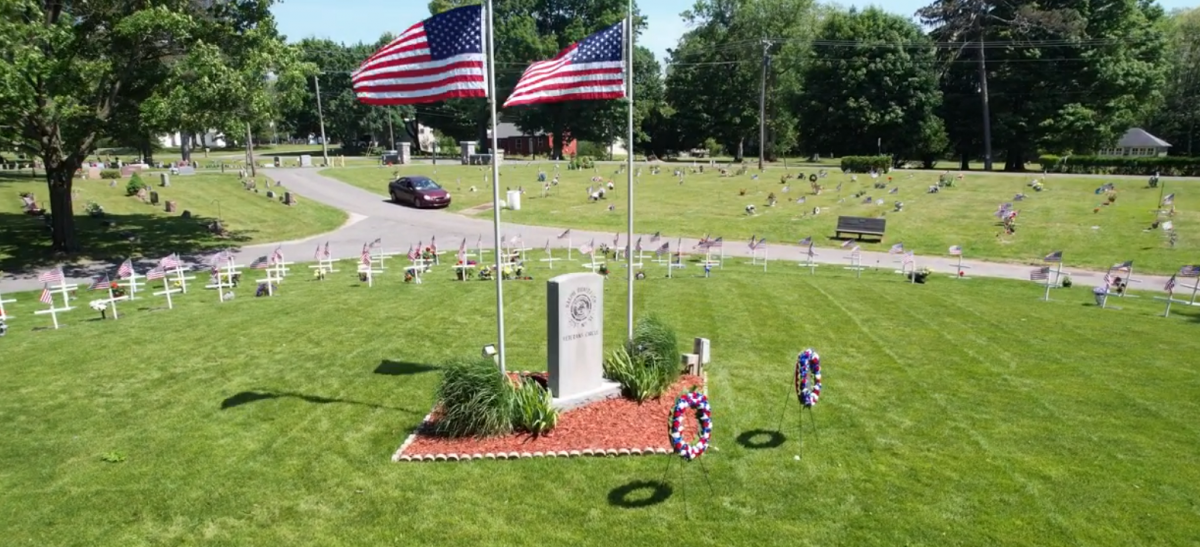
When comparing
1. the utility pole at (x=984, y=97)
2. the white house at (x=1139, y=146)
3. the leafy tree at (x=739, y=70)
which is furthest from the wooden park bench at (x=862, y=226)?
the white house at (x=1139, y=146)

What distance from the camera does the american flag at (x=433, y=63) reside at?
8.89m

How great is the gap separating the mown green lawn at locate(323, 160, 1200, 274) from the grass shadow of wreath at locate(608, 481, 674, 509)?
23184mm

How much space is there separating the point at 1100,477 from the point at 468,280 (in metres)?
15.4

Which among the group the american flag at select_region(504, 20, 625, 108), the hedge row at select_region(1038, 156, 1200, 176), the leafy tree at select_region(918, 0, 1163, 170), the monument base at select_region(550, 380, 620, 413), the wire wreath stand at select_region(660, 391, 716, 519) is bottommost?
the monument base at select_region(550, 380, 620, 413)

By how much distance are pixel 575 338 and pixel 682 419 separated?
9.02 ft

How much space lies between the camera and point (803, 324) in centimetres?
1501

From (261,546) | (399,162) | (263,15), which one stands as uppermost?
(263,15)

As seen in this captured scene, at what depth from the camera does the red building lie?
262 feet

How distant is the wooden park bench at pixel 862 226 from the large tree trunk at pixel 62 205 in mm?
28779

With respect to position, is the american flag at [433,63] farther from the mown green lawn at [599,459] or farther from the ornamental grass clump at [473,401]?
the mown green lawn at [599,459]

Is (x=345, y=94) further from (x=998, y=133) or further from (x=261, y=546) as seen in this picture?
(x=261, y=546)

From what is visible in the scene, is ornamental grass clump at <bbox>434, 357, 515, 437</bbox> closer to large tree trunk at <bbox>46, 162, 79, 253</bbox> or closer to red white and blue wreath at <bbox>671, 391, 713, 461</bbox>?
red white and blue wreath at <bbox>671, 391, 713, 461</bbox>

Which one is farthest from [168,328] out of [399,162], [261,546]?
[399,162]

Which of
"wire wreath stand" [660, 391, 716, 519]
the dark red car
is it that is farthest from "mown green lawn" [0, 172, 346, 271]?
"wire wreath stand" [660, 391, 716, 519]
